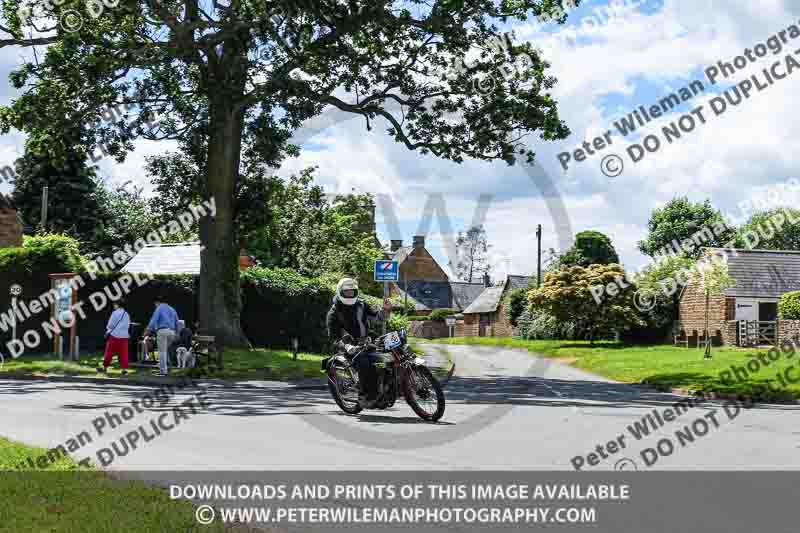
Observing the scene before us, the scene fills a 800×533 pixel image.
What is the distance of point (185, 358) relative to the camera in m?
23.7

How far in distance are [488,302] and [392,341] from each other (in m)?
79.1

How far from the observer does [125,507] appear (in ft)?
20.6

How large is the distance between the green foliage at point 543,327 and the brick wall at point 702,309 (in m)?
8.41

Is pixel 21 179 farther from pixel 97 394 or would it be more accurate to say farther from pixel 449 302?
pixel 449 302

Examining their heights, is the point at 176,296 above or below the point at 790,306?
below

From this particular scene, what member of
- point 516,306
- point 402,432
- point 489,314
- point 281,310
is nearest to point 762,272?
point 516,306

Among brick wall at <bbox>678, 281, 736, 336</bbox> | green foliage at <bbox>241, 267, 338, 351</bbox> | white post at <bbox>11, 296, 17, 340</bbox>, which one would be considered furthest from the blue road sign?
brick wall at <bbox>678, 281, 736, 336</bbox>

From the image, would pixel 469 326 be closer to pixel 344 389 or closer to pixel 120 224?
pixel 120 224

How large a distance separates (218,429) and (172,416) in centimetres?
170

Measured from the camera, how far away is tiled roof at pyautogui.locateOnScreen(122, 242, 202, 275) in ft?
121

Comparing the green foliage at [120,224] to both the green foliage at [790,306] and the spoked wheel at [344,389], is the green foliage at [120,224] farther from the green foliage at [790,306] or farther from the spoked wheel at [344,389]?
the spoked wheel at [344,389]

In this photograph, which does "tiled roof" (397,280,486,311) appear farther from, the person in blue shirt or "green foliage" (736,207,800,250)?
the person in blue shirt

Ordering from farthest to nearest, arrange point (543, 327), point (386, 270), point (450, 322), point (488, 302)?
point (488, 302), point (450, 322), point (543, 327), point (386, 270)

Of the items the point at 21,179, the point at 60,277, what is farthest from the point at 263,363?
the point at 21,179
